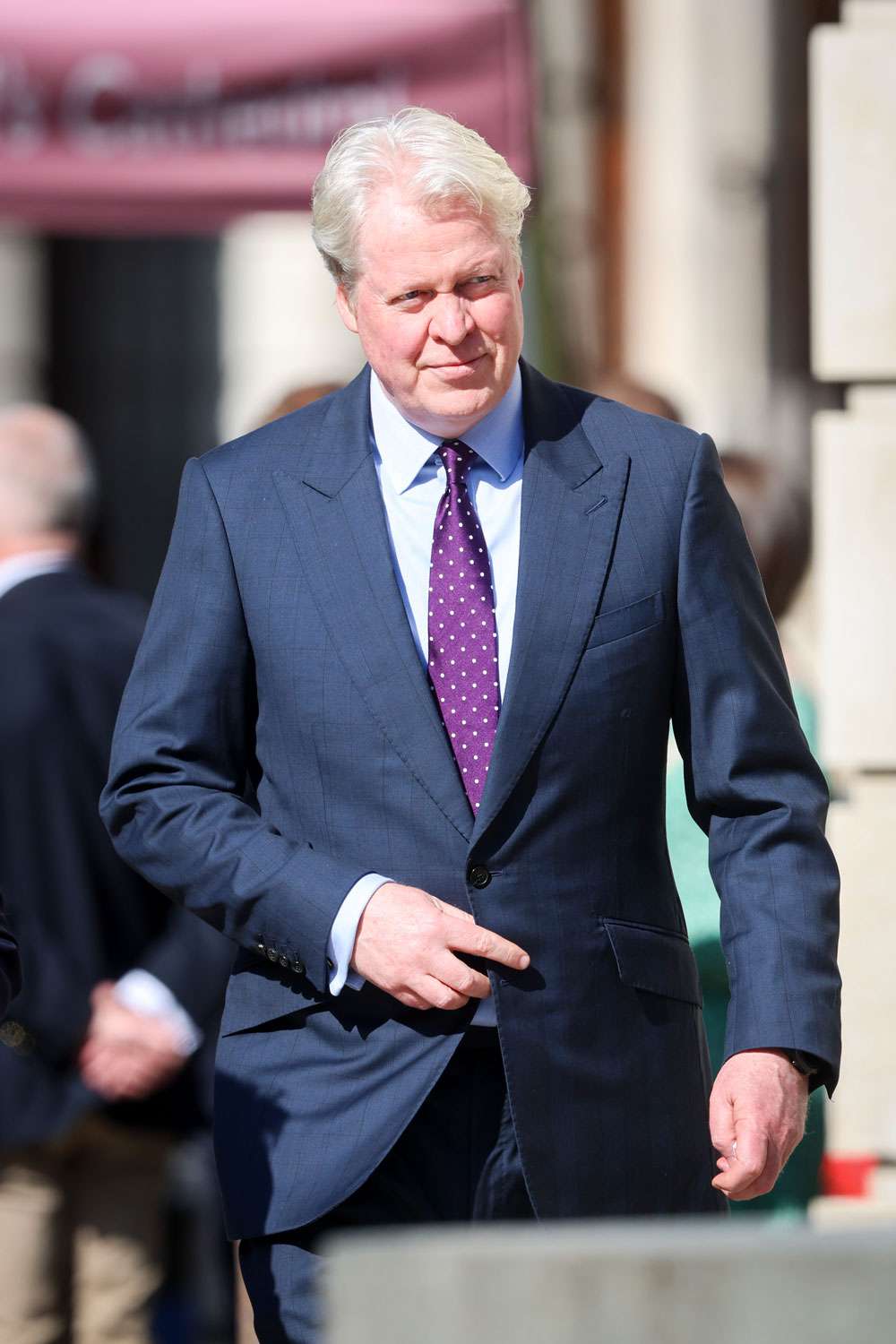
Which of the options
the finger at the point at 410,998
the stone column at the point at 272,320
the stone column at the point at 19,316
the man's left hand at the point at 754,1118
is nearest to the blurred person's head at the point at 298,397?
the finger at the point at 410,998

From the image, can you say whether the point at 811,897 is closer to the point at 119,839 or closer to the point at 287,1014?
the point at 287,1014

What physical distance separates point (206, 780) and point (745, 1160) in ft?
2.69

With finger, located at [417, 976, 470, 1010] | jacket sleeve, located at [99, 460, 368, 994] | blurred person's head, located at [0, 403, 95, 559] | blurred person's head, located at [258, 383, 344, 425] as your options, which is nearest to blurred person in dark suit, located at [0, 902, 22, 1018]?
jacket sleeve, located at [99, 460, 368, 994]

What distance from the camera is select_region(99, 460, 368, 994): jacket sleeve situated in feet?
9.15

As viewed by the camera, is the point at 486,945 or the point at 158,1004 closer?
the point at 486,945

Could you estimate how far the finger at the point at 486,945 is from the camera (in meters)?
2.72

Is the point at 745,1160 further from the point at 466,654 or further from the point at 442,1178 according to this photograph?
the point at 466,654

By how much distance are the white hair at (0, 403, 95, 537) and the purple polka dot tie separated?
74.6 inches

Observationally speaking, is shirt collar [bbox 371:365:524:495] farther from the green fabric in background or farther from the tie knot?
the green fabric in background

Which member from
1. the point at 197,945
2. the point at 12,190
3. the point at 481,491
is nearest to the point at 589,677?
the point at 481,491

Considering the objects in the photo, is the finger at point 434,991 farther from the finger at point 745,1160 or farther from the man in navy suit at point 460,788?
the finger at point 745,1160

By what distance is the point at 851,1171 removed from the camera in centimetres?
450

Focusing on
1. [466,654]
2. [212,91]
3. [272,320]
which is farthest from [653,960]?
[272,320]

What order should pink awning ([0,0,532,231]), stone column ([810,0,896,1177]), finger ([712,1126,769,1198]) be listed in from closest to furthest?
finger ([712,1126,769,1198]) → stone column ([810,0,896,1177]) → pink awning ([0,0,532,231])
